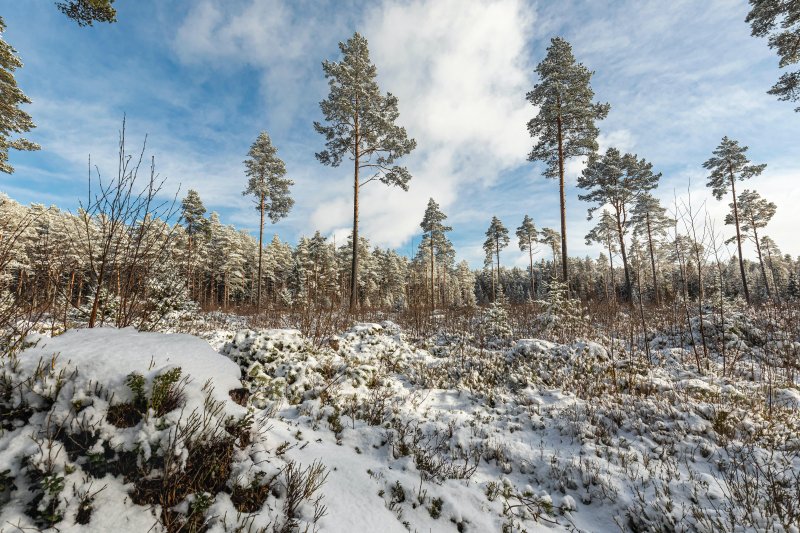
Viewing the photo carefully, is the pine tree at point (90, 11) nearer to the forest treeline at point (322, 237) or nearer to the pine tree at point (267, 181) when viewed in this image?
the forest treeline at point (322, 237)

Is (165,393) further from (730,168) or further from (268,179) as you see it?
(730,168)

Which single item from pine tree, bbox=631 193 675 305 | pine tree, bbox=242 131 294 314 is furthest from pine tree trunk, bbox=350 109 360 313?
pine tree, bbox=631 193 675 305

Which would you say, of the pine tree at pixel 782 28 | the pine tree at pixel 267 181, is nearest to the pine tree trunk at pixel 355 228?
the pine tree at pixel 267 181

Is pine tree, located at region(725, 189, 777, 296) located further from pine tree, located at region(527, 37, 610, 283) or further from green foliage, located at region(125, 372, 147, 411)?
green foliage, located at region(125, 372, 147, 411)

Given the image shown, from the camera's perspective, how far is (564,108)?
55.2 feet

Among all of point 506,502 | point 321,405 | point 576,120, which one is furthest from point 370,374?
point 576,120

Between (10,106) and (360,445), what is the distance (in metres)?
22.3

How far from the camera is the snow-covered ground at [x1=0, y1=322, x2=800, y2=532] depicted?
8.24 feet

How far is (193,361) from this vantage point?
11.6ft

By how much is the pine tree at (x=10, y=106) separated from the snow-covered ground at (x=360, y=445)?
1918 centimetres

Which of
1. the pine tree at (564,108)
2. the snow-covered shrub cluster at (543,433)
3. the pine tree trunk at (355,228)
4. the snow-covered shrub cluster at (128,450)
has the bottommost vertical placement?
the snow-covered shrub cluster at (543,433)

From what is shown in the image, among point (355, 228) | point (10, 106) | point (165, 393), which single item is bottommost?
point (165, 393)

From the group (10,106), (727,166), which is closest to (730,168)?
(727,166)

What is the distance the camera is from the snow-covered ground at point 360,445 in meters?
2.51
